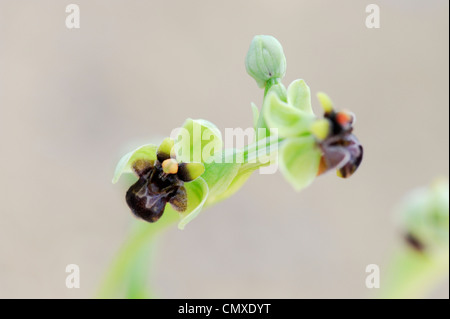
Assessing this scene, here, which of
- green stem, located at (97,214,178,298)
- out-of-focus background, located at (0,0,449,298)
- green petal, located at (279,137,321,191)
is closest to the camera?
green petal, located at (279,137,321,191)

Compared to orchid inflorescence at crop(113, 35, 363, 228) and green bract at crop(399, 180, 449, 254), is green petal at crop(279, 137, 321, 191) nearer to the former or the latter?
orchid inflorescence at crop(113, 35, 363, 228)

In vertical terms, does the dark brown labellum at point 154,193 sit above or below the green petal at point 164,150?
below

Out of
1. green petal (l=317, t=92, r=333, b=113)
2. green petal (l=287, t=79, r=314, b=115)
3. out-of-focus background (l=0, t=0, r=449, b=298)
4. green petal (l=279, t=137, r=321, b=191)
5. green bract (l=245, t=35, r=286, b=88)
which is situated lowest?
green petal (l=279, t=137, r=321, b=191)

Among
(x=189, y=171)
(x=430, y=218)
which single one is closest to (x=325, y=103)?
(x=189, y=171)

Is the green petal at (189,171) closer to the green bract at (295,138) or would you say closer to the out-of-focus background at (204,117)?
the green bract at (295,138)

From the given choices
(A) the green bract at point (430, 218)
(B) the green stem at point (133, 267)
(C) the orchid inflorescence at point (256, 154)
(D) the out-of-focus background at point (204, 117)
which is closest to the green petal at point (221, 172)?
(C) the orchid inflorescence at point (256, 154)

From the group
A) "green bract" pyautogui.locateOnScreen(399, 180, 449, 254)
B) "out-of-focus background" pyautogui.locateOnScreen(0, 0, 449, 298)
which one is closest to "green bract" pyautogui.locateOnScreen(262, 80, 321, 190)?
"green bract" pyautogui.locateOnScreen(399, 180, 449, 254)
